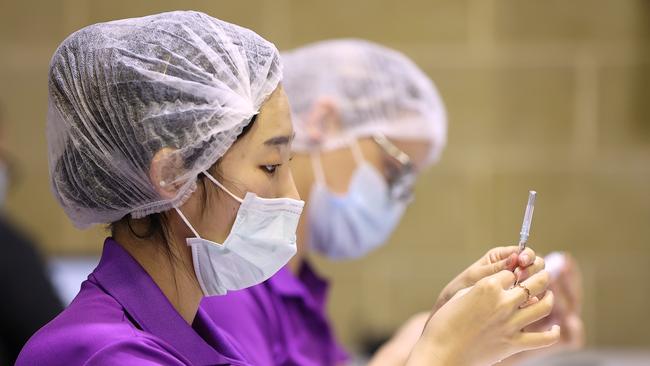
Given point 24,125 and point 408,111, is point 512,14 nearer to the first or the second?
point 408,111

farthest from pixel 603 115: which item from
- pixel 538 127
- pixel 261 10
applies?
pixel 261 10

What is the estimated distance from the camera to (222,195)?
4.44 ft

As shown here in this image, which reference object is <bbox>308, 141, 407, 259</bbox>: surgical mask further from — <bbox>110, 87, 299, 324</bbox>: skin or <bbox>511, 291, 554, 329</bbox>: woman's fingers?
<bbox>511, 291, 554, 329</bbox>: woman's fingers

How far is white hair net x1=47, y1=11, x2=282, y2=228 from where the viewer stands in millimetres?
1275

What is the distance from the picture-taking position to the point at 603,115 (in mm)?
3492

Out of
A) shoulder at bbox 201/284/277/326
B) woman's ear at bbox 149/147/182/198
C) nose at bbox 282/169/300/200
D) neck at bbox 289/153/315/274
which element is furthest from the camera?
neck at bbox 289/153/315/274

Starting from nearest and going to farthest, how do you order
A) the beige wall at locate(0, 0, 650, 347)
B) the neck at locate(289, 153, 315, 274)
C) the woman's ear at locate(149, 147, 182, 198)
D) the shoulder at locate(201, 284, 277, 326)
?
1. the woman's ear at locate(149, 147, 182, 198)
2. the shoulder at locate(201, 284, 277, 326)
3. the neck at locate(289, 153, 315, 274)
4. the beige wall at locate(0, 0, 650, 347)

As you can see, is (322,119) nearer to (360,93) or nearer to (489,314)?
(360,93)

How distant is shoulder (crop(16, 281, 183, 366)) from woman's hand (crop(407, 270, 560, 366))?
1.10ft

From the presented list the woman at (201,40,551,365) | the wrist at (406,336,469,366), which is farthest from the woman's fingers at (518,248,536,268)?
the woman at (201,40,551,365)

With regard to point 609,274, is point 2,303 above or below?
above

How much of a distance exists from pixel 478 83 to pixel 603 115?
45 cm

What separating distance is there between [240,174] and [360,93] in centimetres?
103

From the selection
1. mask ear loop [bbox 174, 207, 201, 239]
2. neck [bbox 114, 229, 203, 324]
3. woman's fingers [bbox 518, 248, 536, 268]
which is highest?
mask ear loop [bbox 174, 207, 201, 239]
